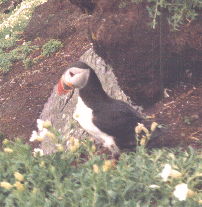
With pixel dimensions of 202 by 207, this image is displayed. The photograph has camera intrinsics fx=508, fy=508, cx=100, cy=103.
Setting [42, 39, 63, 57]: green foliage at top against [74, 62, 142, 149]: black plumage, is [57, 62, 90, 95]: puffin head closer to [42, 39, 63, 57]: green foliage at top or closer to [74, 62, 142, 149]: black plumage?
[74, 62, 142, 149]: black plumage

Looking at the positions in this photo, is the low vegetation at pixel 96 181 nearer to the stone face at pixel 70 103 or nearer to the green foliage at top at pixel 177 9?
the green foliage at top at pixel 177 9

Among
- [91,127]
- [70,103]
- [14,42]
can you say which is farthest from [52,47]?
[91,127]

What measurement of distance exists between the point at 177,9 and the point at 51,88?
3369 millimetres

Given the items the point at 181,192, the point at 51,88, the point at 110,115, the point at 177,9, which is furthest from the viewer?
the point at 51,88

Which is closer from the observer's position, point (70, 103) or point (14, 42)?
point (70, 103)

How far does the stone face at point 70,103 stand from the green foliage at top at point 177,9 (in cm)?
137

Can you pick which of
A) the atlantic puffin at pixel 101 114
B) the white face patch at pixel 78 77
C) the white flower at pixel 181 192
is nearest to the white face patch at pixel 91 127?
the atlantic puffin at pixel 101 114

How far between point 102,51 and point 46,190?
11.4 ft

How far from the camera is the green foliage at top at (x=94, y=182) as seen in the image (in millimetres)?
3016

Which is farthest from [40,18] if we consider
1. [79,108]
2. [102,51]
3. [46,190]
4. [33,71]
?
[46,190]

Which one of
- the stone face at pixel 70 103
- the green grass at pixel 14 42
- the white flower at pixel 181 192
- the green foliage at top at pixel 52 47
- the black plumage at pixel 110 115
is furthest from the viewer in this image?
the green grass at pixel 14 42

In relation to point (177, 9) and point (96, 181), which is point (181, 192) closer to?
point (96, 181)

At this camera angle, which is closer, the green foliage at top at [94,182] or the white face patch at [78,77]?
the green foliage at top at [94,182]

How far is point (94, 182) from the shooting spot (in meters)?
3.07
